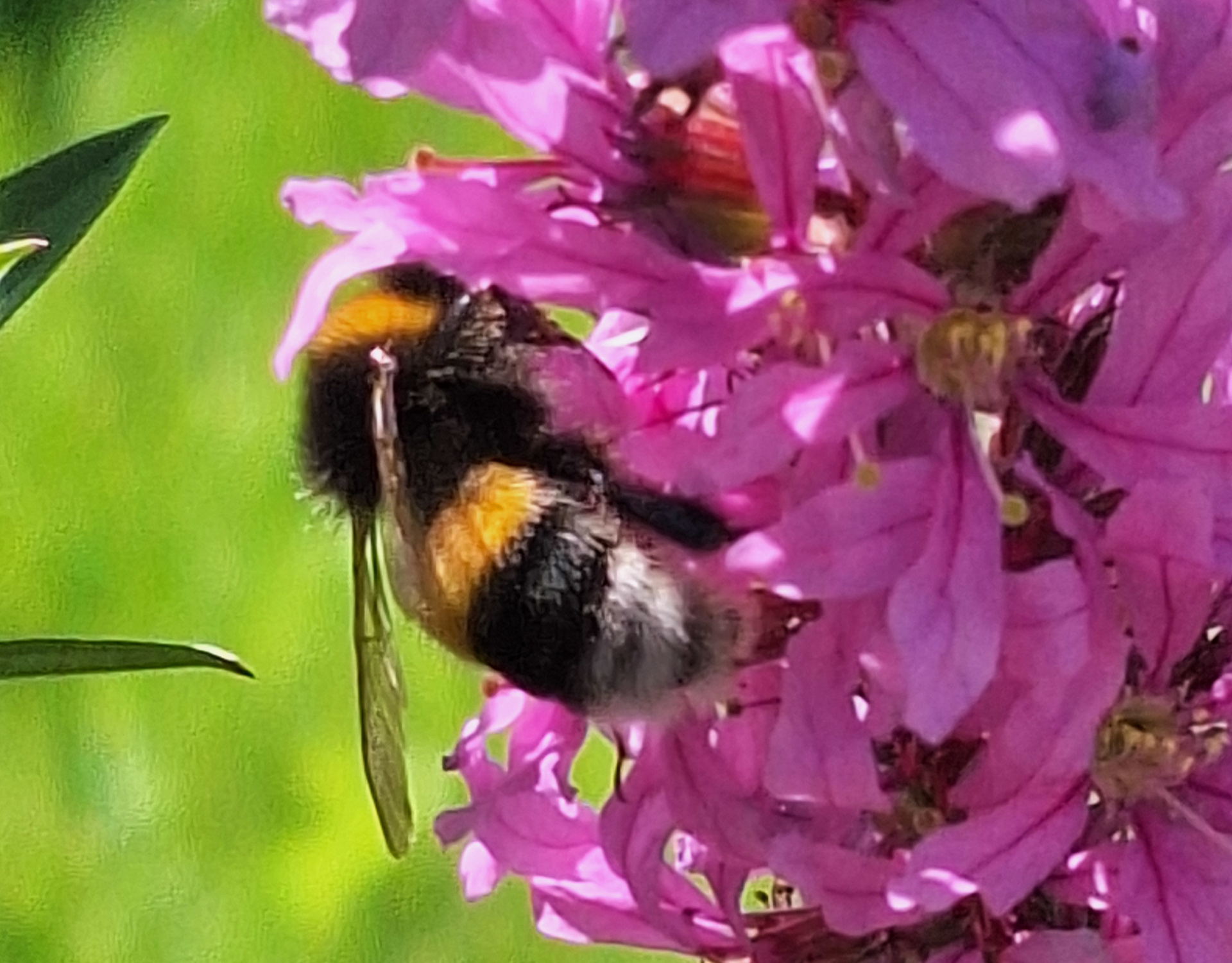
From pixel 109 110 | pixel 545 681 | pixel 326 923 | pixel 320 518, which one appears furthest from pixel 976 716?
pixel 109 110

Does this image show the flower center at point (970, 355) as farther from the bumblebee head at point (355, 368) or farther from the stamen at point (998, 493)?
the bumblebee head at point (355, 368)

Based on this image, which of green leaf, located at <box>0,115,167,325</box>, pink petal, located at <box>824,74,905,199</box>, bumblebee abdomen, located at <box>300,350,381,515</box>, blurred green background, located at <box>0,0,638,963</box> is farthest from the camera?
blurred green background, located at <box>0,0,638,963</box>

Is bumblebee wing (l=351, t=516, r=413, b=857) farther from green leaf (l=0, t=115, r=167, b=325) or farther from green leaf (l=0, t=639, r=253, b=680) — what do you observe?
green leaf (l=0, t=115, r=167, b=325)

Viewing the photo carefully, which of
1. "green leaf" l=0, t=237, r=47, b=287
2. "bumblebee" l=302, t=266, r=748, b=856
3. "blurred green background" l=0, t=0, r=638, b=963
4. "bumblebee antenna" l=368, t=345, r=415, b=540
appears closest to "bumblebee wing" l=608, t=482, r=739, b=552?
"bumblebee" l=302, t=266, r=748, b=856

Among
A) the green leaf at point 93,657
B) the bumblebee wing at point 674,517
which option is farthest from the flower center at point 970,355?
the green leaf at point 93,657

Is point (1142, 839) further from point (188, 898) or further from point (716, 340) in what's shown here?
point (188, 898)

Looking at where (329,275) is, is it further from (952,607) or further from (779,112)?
(952,607)
